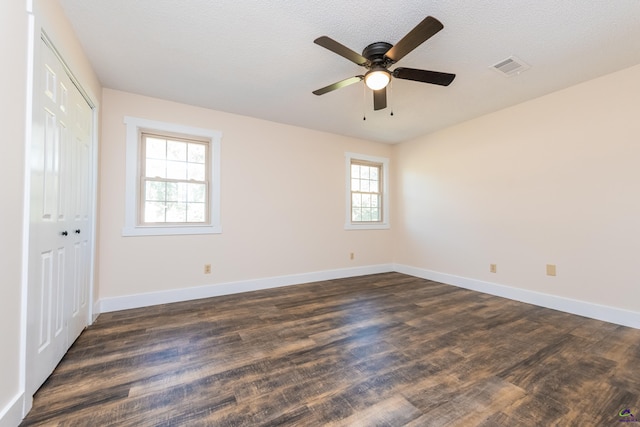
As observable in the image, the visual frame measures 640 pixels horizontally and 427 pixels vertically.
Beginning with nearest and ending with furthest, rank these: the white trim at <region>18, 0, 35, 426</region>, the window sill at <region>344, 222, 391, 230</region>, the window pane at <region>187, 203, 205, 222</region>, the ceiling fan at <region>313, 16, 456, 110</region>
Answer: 1. the white trim at <region>18, 0, 35, 426</region>
2. the ceiling fan at <region>313, 16, 456, 110</region>
3. the window pane at <region>187, 203, 205, 222</region>
4. the window sill at <region>344, 222, 391, 230</region>

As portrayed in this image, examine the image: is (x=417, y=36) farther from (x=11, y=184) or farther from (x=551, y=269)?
(x=551, y=269)

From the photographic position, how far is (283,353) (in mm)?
2057

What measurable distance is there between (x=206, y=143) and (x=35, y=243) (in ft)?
7.83

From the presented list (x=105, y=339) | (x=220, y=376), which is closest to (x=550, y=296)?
(x=220, y=376)

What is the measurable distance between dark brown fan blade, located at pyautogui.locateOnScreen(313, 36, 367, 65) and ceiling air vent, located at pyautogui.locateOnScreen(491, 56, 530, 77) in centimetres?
141

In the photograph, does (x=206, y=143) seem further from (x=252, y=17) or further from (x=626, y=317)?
(x=626, y=317)

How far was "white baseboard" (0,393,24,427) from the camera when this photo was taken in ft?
3.97

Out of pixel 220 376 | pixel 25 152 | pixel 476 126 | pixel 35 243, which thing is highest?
pixel 476 126

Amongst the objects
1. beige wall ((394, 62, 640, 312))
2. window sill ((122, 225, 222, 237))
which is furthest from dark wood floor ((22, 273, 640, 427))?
window sill ((122, 225, 222, 237))

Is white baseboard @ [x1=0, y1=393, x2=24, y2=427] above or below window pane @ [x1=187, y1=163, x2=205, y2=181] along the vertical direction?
below

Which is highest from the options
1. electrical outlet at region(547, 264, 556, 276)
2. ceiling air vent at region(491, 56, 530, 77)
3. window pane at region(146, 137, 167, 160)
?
ceiling air vent at region(491, 56, 530, 77)

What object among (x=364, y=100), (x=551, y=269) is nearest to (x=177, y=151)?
(x=364, y=100)

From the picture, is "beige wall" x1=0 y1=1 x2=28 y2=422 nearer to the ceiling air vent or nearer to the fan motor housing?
the fan motor housing

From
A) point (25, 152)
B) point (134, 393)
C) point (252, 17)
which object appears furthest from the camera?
point (252, 17)
